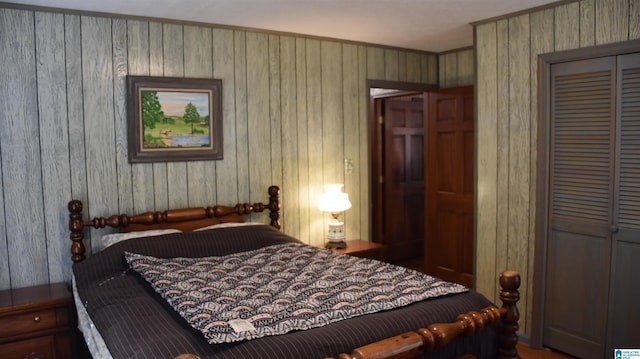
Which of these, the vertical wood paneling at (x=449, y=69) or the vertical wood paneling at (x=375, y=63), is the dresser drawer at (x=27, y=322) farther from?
the vertical wood paneling at (x=449, y=69)

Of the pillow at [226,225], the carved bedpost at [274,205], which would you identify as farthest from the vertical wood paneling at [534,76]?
the pillow at [226,225]

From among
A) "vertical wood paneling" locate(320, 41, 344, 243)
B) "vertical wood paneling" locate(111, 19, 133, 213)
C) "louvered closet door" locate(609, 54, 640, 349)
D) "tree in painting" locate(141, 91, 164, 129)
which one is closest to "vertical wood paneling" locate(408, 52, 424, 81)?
"vertical wood paneling" locate(320, 41, 344, 243)

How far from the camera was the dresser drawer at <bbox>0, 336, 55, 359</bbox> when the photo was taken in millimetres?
2902

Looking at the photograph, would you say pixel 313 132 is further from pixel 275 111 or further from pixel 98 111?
pixel 98 111

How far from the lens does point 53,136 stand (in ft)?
10.8

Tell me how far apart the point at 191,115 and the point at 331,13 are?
124 cm

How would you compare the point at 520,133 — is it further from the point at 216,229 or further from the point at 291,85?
the point at 216,229

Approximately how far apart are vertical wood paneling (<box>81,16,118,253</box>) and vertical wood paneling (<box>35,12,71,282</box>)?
0.45 ft

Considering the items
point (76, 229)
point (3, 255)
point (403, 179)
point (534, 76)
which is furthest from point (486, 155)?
point (3, 255)

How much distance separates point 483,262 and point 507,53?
5.25ft

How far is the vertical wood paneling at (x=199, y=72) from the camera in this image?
147 inches

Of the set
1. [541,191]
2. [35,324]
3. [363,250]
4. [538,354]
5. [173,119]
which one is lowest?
Result: [538,354]

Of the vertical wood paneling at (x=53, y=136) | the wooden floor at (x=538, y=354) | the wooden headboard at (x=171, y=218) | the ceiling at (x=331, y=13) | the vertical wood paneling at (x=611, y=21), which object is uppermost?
the ceiling at (x=331, y=13)

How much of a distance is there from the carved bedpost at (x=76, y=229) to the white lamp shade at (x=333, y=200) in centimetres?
180
